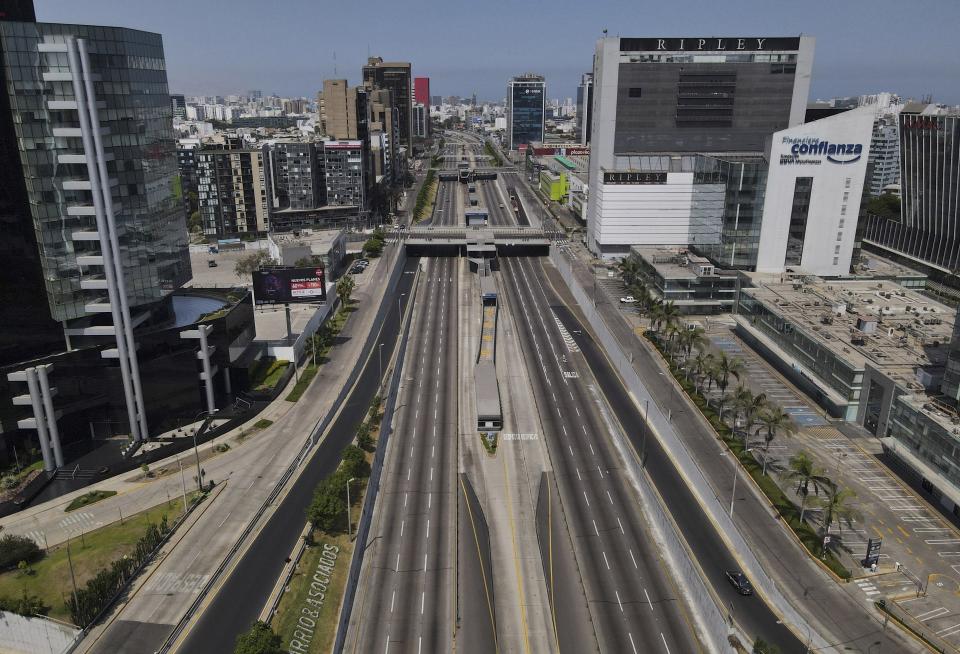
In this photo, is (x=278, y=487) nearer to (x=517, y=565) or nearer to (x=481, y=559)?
(x=481, y=559)

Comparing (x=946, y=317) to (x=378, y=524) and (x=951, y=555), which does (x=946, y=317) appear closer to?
(x=951, y=555)

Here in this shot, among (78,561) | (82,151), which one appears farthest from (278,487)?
(82,151)

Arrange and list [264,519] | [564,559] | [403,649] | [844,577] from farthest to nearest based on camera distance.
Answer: [264,519], [564,559], [844,577], [403,649]

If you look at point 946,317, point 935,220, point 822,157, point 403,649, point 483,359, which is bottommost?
point 403,649

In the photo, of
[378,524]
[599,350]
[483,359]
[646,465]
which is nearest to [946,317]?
[599,350]

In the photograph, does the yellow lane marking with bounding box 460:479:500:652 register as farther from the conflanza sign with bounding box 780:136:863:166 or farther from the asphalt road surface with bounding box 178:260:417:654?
the conflanza sign with bounding box 780:136:863:166

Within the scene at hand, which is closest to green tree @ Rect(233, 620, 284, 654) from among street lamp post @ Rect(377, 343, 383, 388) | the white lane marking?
the white lane marking

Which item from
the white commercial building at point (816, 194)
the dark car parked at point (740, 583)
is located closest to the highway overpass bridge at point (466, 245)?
the white commercial building at point (816, 194)

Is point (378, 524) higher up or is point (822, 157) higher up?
point (822, 157)
